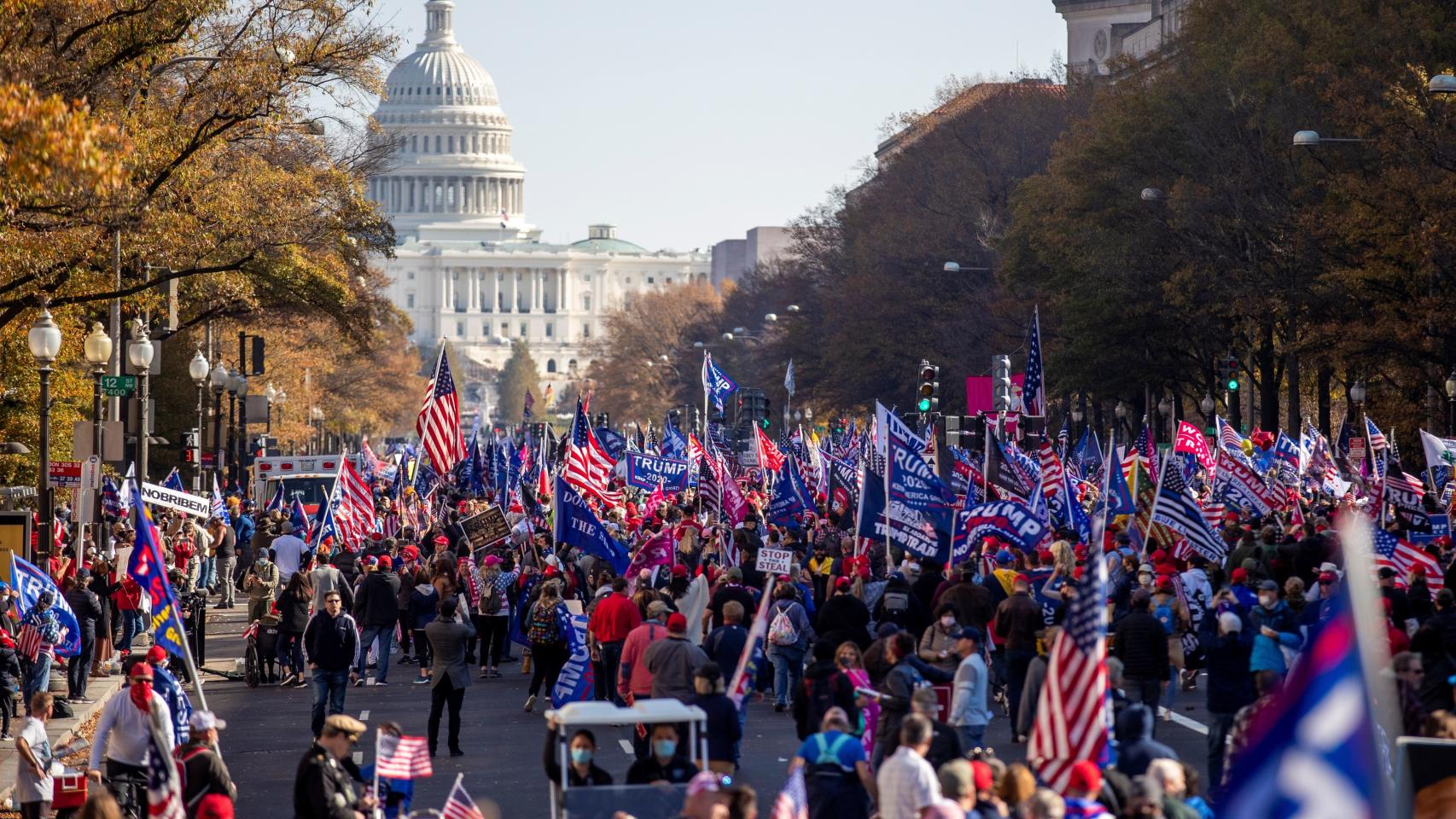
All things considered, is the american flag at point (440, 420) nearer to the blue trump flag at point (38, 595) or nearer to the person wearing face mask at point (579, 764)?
the blue trump flag at point (38, 595)

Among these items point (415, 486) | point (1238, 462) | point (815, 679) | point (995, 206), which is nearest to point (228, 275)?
point (415, 486)

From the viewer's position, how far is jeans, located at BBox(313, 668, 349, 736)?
61.1 ft

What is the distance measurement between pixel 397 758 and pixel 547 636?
8.47 meters

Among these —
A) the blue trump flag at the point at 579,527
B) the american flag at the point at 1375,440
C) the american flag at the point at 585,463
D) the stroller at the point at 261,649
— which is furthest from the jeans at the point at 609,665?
the american flag at the point at 1375,440

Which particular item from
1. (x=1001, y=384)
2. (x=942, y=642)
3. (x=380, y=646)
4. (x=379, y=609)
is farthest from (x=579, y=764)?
(x=1001, y=384)

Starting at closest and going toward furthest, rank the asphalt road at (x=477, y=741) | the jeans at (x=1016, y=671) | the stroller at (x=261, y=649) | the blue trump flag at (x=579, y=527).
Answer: the asphalt road at (x=477, y=741) → the jeans at (x=1016, y=671) → the blue trump flag at (x=579, y=527) → the stroller at (x=261, y=649)

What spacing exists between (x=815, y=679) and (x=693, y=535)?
13047mm

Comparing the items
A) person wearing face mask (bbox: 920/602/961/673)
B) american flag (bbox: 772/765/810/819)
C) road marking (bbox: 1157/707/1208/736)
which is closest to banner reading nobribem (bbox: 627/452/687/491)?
road marking (bbox: 1157/707/1208/736)

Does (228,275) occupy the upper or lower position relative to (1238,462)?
upper

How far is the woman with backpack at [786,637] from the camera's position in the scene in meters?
20.2

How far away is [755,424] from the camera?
148 feet

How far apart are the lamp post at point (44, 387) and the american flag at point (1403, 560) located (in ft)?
42.0

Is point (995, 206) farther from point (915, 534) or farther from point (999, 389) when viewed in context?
point (915, 534)

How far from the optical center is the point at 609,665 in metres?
20.2
